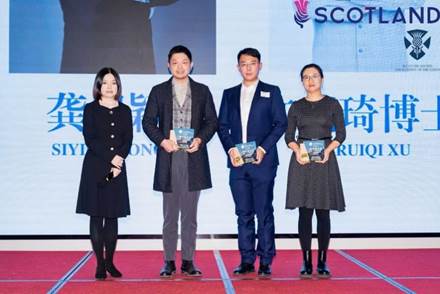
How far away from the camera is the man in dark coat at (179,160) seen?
3990 mm

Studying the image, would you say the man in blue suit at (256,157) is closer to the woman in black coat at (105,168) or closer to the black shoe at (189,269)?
the black shoe at (189,269)

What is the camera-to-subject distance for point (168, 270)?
3947 millimetres

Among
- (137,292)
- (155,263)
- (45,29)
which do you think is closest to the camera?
(137,292)

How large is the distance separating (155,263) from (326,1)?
248 centimetres

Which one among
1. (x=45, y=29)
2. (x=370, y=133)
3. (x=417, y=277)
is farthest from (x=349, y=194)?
(x=45, y=29)

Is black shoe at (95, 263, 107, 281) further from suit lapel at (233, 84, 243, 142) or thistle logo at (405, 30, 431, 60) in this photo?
thistle logo at (405, 30, 431, 60)

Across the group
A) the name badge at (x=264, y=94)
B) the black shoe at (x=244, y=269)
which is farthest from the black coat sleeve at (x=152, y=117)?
the black shoe at (x=244, y=269)

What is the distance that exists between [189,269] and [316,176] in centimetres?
97

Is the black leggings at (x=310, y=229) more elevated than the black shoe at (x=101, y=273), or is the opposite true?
the black leggings at (x=310, y=229)

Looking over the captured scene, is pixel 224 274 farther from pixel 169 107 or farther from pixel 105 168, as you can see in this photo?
pixel 169 107

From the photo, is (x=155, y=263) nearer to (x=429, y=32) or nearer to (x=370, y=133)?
(x=370, y=133)

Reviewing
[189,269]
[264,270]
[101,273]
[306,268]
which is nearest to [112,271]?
[101,273]

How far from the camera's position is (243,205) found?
4051 mm

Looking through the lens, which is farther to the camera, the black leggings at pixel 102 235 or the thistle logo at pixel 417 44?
the thistle logo at pixel 417 44
